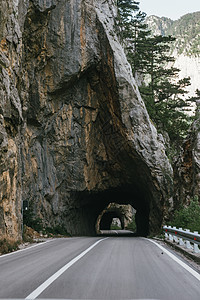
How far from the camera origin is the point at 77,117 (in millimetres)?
27469

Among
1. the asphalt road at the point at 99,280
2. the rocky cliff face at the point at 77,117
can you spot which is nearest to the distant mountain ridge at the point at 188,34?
the rocky cliff face at the point at 77,117

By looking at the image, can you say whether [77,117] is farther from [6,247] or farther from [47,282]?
[47,282]

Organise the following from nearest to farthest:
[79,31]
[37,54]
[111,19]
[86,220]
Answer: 1. [37,54]
2. [79,31]
3. [111,19]
4. [86,220]

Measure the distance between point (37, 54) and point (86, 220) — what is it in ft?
66.2

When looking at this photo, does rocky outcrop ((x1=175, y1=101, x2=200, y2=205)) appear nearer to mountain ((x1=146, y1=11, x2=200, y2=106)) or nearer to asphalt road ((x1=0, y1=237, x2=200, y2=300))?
asphalt road ((x1=0, y1=237, x2=200, y2=300))

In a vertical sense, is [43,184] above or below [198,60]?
below

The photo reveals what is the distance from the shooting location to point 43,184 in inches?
992

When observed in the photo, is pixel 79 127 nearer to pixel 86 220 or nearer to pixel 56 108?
pixel 56 108

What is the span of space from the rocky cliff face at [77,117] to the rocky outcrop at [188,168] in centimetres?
102

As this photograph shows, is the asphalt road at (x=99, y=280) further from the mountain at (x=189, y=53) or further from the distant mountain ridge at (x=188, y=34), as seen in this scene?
the distant mountain ridge at (x=188, y=34)

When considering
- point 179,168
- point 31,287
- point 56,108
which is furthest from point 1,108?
point 179,168

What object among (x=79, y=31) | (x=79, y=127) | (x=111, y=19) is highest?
(x=111, y=19)

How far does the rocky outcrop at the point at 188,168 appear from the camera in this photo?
23609 mm

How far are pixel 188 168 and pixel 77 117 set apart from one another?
10123mm
